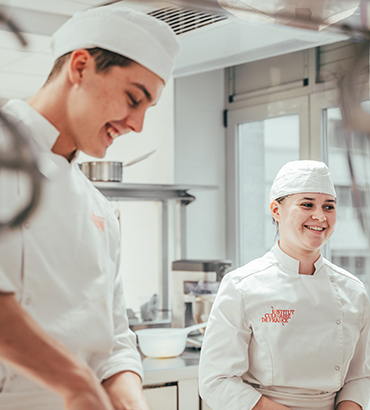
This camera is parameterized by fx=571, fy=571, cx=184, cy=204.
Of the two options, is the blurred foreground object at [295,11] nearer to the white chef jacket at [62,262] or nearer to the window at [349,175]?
the window at [349,175]

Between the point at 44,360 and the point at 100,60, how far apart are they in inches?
19.8

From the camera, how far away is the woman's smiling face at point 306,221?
1474mm

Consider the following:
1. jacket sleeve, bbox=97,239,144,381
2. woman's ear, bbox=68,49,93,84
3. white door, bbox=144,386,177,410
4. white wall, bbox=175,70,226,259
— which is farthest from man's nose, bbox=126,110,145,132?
white wall, bbox=175,70,226,259

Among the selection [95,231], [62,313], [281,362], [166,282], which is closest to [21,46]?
[95,231]

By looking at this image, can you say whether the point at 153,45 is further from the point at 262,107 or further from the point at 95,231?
the point at 262,107

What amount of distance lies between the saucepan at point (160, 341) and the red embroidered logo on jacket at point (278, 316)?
1.26 ft

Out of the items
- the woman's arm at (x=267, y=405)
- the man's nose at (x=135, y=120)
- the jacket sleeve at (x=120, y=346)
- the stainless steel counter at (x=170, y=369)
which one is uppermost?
the man's nose at (x=135, y=120)

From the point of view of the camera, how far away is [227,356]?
4.66ft

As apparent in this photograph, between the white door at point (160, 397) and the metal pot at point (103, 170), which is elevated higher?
the metal pot at point (103, 170)

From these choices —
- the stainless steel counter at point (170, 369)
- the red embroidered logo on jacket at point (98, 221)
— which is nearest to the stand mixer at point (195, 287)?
the stainless steel counter at point (170, 369)

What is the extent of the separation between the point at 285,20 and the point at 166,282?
1091 mm

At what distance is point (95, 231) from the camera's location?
988 millimetres

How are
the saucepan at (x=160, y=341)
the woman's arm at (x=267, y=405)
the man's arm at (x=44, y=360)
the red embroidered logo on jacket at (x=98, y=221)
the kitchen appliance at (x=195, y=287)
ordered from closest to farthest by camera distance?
the man's arm at (x=44, y=360) < the red embroidered logo on jacket at (x=98, y=221) < the woman's arm at (x=267, y=405) < the saucepan at (x=160, y=341) < the kitchen appliance at (x=195, y=287)

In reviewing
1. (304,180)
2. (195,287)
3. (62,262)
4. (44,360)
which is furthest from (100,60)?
(195,287)
